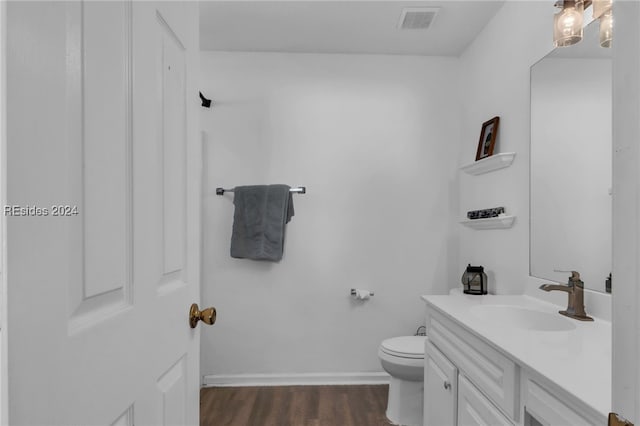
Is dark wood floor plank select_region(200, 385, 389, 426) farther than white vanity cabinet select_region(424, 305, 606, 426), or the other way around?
dark wood floor plank select_region(200, 385, 389, 426)

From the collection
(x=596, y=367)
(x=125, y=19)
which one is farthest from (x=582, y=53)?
(x=125, y=19)

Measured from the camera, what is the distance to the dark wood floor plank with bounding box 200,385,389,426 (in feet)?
7.91

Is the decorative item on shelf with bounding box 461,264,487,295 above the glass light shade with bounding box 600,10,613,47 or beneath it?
beneath

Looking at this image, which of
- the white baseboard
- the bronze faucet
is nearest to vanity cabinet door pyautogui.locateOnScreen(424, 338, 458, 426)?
the bronze faucet

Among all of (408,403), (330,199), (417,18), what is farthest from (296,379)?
(417,18)

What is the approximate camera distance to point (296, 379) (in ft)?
9.73

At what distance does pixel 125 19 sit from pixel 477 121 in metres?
2.51

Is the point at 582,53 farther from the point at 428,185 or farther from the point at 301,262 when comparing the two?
the point at 301,262

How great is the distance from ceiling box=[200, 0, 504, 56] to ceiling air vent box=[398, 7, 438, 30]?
0.09ft

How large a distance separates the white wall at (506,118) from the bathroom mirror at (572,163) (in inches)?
Answer: 4.1

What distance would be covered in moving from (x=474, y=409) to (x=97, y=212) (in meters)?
1.40

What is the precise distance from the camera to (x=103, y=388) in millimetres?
570

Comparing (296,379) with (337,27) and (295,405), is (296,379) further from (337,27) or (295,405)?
(337,27)

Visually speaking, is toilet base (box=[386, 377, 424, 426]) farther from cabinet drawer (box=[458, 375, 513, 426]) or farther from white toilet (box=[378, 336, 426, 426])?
cabinet drawer (box=[458, 375, 513, 426])
